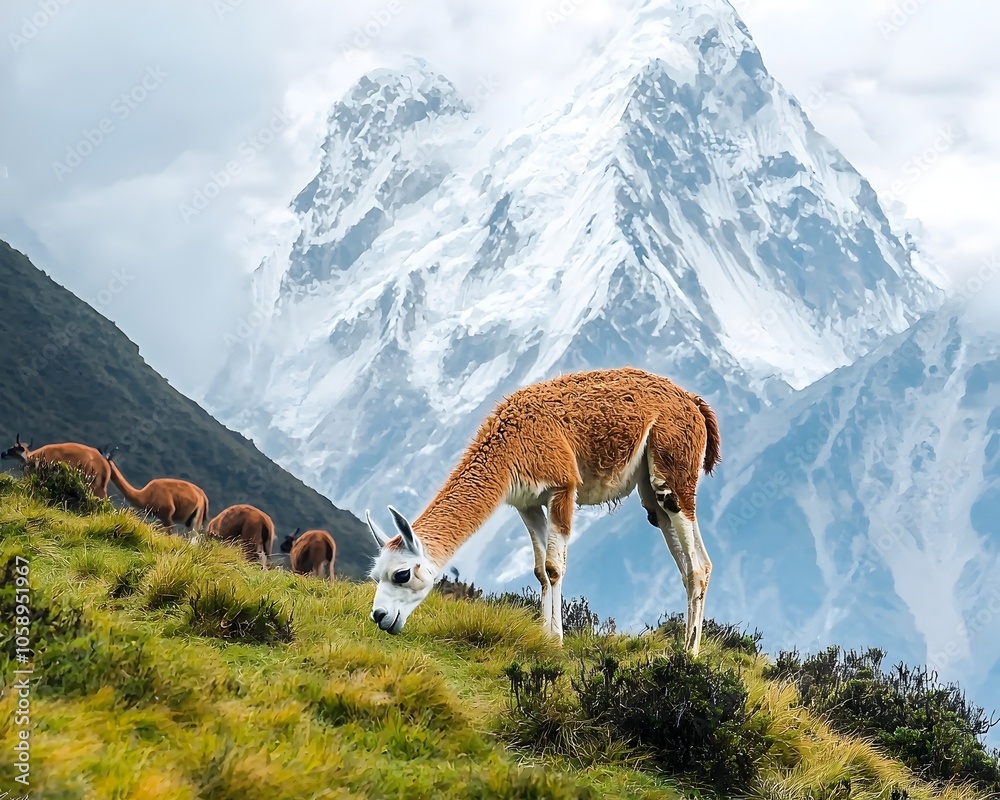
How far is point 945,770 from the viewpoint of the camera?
23.4 feet

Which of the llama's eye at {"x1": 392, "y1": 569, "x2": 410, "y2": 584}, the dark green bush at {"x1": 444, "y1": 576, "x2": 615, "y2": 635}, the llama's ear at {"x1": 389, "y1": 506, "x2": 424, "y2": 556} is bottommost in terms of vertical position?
the llama's eye at {"x1": 392, "y1": 569, "x2": 410, "y2": 584}

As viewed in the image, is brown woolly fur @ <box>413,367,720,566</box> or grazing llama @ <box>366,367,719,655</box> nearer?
grazing llama @ <box>366,367,719,655</box>

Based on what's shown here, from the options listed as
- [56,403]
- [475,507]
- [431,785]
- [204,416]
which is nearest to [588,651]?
[475,507]

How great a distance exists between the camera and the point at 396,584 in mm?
6648

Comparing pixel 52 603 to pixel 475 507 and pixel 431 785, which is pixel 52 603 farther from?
pixel 475 507

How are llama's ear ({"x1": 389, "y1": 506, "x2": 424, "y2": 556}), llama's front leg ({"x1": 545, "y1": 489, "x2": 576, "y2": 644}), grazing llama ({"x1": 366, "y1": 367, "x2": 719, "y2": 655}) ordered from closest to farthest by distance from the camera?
llama's ear ({"x1": 389, "y1": 506, "x2": 424, "y2": 556}) < grazing llama ({"x1": 366, "y1": 367, "x2": 719, "y2": 655}) < llama's front leg ({"x1": 545, "y1": 489, "x2": 576, "y2": 644})

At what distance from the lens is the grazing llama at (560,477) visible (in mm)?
6828

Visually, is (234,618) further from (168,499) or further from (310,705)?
(168,499)

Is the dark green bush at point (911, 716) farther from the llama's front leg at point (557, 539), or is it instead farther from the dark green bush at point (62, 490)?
the dark green bush at point (62, 490)

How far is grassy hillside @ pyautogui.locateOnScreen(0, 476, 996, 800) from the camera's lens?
3391 mm

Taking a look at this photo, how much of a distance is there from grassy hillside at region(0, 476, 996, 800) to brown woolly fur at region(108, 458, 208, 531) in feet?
21.1

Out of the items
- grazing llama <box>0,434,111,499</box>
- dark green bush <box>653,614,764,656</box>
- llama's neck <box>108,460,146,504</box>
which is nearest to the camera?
dark green bush <box>653,614,764,656</box>

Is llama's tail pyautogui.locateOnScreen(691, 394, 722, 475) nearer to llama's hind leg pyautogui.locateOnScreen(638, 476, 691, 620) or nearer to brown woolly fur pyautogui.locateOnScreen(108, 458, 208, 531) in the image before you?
llama's hind leg pyautogui.locateOnScreen(638, 476, 691, 620)

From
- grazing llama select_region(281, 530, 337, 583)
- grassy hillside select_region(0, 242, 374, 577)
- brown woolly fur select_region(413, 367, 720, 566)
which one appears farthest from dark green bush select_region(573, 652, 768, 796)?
grassy hillside select_region(0, 242, 374, 577)
